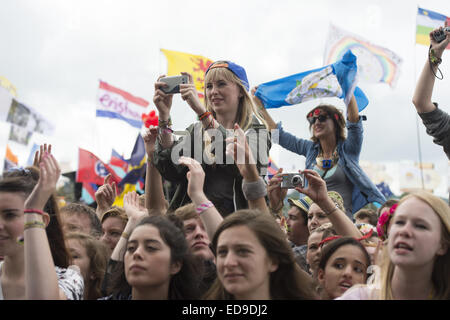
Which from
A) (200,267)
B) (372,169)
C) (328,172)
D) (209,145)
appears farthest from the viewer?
(372,169)

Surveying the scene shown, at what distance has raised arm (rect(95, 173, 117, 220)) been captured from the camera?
4.84m

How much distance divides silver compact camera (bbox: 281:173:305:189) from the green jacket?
32 centimetres

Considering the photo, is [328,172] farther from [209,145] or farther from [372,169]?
[372,169]

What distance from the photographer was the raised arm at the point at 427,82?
152 inches

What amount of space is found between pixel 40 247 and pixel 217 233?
2.97ft

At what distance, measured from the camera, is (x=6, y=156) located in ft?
42.3

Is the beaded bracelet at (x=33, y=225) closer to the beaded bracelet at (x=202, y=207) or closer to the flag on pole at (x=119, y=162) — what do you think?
the beaded bracelet at (x=202, y=207)

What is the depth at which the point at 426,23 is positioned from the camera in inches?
297

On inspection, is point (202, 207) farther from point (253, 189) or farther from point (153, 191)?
point (153, 191)

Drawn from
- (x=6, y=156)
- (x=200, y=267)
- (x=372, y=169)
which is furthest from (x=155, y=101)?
(x=372, y=169)

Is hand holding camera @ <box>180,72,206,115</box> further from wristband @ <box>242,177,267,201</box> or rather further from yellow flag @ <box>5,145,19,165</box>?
yellow flag @ <box>5,145,19,165</box>

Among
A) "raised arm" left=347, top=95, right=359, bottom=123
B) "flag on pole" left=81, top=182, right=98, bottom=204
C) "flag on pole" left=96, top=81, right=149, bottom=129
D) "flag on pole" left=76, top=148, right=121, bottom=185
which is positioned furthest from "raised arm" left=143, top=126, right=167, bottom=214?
"flag on pole" left=96, top=81, right=149, bottom=129

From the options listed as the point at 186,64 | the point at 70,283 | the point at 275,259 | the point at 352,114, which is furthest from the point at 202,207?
the point at 186,64
